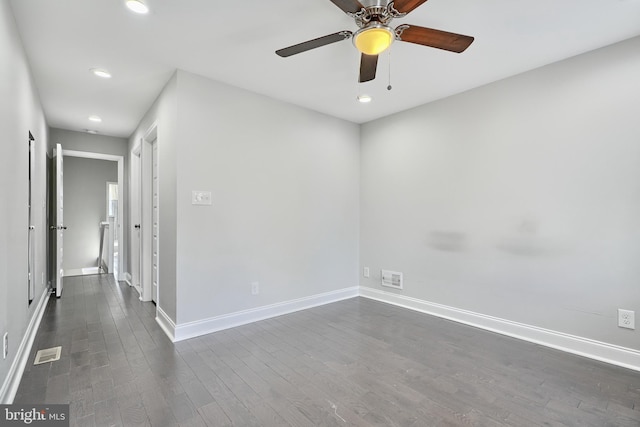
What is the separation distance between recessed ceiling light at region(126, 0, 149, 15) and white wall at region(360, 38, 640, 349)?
294cm

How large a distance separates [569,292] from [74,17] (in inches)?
174

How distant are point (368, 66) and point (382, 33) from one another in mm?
397

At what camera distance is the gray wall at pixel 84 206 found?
6.54m

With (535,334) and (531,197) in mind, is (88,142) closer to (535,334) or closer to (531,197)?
(531,197)

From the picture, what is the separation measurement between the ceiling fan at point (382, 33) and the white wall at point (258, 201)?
1.36 m

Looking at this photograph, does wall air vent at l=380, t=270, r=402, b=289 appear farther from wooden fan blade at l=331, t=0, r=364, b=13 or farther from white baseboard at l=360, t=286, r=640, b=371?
wooden fan blade at l=331, t=0, r=364, b=13

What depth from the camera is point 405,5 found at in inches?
65.0

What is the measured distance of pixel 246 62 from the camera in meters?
2.70

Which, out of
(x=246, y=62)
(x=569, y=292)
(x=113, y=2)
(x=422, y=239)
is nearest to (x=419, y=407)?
(x=569, y=292)

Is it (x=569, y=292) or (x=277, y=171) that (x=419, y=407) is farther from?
(x=277, y=171)

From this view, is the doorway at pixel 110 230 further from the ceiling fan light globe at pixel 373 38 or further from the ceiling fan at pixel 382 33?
the ceiling fan light globe at pixel 373 38

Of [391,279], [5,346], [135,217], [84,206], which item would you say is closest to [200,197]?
[5,346]

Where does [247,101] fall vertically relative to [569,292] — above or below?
above

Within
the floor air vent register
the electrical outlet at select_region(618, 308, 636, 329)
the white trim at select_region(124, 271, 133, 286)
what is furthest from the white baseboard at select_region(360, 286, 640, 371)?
the white trim at select_region(124, 271, 133, 286)
